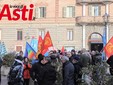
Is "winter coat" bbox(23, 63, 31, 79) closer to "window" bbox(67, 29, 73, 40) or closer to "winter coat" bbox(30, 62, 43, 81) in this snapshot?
"winter coat" bbox(30, 62, 43, 81)

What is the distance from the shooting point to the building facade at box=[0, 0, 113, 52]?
4712 cm

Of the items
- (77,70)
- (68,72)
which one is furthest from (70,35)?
(68,72)

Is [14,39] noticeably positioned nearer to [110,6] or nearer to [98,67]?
[110,6]

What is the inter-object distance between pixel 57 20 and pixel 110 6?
253 inches

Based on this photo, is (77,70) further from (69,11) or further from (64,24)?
(69,11)

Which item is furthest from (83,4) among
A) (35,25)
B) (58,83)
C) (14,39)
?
(58,83)

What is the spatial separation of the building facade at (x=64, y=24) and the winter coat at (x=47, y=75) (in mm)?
36916

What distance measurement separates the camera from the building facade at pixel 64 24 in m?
47.1

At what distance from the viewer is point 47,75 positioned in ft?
33.2

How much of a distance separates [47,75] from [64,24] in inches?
1491

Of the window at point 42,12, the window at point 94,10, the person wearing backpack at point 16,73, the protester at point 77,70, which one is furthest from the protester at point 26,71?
the window at point 42,12

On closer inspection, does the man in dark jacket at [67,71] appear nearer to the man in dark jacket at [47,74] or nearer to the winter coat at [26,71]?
the man in dark jacket at [47,74]

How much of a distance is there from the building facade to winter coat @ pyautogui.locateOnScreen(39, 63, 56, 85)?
1453 inches

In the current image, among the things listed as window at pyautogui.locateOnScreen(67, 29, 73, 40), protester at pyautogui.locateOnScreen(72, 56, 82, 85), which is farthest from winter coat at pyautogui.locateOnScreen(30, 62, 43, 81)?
window at pyautogui.locateOnScreen(67, 29, 73, 40)
